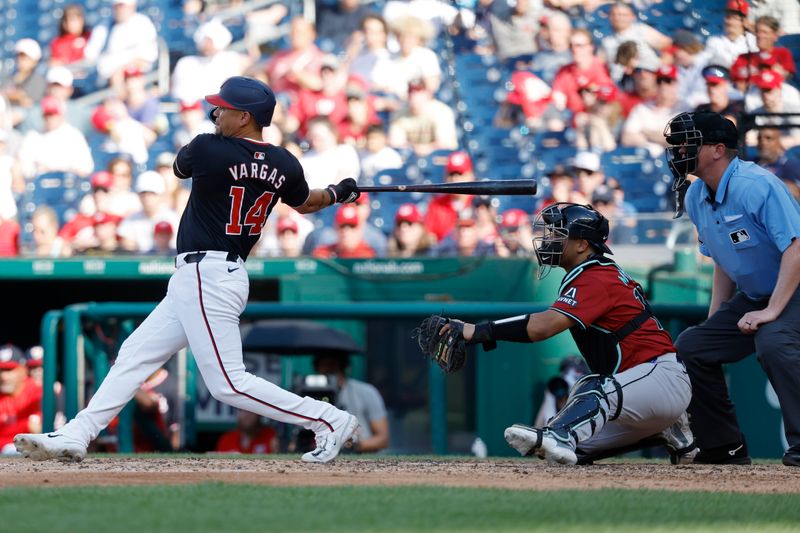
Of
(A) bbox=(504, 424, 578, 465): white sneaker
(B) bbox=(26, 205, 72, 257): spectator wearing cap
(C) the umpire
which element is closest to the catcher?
(A) bbox=(504, 424, 578, 465): white sneaker

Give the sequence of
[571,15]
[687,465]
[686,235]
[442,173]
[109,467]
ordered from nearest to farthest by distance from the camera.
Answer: [109,467], [687,465], [686,235], [442,173], [571,15]

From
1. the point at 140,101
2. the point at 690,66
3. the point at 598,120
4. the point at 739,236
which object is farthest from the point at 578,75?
the point at 739,236

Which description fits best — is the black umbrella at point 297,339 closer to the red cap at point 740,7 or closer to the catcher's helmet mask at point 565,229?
the catcher's helmet mask at point 565,229

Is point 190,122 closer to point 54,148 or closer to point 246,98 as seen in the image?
point 54,148

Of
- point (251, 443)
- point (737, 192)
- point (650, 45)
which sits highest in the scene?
point (650, 45)

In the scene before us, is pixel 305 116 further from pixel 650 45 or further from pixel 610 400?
pixel 610 400

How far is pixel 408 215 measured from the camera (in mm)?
9812

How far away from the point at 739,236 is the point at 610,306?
2.30ft

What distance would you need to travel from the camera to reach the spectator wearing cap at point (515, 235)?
9.14m

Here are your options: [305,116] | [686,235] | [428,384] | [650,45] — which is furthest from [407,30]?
[428,384]

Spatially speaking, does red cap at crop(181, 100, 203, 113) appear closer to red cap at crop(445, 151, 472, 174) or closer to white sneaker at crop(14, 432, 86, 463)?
red cap at crop(445, 151, 472, 174)

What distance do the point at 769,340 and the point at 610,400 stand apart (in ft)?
2.35

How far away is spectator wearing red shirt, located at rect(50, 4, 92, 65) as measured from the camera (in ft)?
43.3

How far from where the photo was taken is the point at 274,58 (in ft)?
41.2
